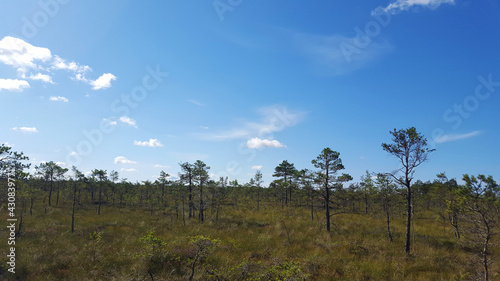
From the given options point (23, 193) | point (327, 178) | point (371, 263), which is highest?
point (327, 178)

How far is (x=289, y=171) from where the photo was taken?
170 feet

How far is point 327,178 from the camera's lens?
22.4 m

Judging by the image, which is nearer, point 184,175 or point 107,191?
point 184,175

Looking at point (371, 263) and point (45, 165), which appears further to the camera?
point (45, 165)

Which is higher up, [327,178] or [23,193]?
[327,178]

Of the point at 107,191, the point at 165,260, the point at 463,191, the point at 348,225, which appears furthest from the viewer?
the point at 107,191

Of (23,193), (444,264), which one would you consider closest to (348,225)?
(444,264)

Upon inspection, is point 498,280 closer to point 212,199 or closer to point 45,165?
point 212,199

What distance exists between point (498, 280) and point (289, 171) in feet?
133

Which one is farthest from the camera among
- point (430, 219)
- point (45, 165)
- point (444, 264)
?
point (45, 165)

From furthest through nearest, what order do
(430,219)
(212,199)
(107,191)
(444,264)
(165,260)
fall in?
(107,191)
(430,219)
(212,199)
(444,264)
(165,260)

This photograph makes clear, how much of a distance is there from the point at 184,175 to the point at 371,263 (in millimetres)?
25165

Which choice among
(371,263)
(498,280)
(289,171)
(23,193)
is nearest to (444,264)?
(498,280)

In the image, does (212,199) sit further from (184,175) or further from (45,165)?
(45,165)
